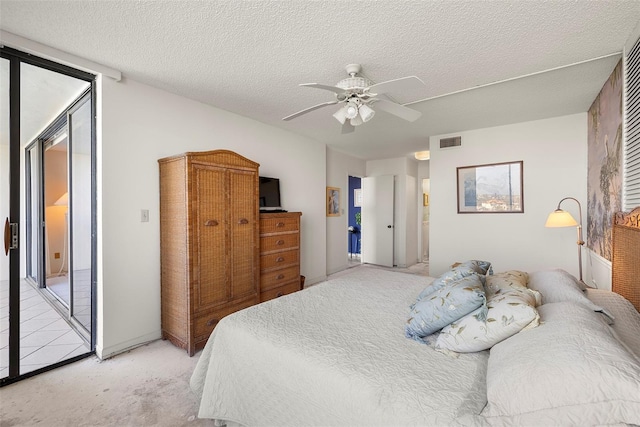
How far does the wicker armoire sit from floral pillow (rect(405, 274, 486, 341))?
191cm

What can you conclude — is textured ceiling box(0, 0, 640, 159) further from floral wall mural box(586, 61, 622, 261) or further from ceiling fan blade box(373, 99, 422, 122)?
ceiling fan blade box(373, 99, 422, 122)

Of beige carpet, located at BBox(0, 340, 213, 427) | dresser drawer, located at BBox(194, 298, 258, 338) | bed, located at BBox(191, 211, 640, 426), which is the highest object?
bed, located at BBox(191, 211, 640, 426)

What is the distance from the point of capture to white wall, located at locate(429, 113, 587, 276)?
3.55 metres

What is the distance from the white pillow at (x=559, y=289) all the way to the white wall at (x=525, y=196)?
7.06ft

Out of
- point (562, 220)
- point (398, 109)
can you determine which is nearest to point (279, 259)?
point (398, 109)

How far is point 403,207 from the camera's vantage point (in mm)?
6066

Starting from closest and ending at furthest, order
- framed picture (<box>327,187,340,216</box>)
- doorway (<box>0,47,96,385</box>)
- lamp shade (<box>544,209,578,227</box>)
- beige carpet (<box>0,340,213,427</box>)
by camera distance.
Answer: beige carpet (<box>0,340,213,427</box>) < doorway (<box>0,47,96,385</box>) < lamp shade (<box>544,209,578,227</box>) < framed picture (<box>327,187,340,216</box>)

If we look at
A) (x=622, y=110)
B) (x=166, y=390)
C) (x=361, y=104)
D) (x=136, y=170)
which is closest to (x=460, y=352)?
(x=361, y=104)

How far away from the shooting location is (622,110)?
2135 mm

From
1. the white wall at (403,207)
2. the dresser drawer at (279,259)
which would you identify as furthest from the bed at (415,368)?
the white wall at (403,207)

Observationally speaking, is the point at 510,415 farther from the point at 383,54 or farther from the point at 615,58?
the point at 615,58

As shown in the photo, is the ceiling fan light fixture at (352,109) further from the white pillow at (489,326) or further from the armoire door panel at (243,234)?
the white pillow at (489,326)

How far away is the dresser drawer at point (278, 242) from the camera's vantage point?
3297 mm

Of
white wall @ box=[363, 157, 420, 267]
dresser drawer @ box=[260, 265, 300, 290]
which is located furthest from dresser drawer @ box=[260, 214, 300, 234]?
white wall @ box=[363, 157, 420, 267]
